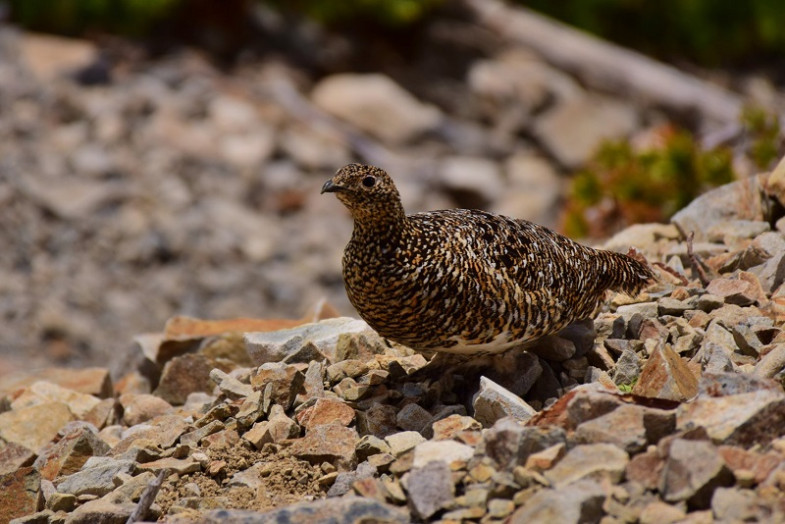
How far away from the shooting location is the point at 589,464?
386 cm

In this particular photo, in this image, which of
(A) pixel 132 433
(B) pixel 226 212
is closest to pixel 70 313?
(B) pixel 226 212

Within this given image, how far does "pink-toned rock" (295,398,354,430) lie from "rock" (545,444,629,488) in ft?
4.00

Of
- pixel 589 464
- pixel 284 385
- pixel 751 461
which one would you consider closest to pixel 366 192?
pixel 284 385

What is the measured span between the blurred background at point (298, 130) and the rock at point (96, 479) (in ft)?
14.5

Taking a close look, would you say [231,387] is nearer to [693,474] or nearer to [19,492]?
[19,492]

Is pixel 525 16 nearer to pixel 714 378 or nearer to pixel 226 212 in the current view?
pixel 226 212

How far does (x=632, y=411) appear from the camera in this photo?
4004 millimetres

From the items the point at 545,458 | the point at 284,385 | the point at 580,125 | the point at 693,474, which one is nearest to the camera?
the point at 693,474

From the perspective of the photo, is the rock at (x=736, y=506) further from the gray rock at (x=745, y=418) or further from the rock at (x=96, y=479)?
the rock at (x=96, y=479)

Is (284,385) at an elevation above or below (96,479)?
above

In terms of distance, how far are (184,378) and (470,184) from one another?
7355 millimetres

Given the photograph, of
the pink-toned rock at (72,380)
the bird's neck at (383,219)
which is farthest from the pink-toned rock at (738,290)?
the pink-toned rock at (72,380)

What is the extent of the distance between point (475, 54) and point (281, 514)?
11541 mm

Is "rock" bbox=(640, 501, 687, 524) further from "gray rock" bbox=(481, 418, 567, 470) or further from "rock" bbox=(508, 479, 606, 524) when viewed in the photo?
"gray rock" bbox=(481, 418, 567, 470)
